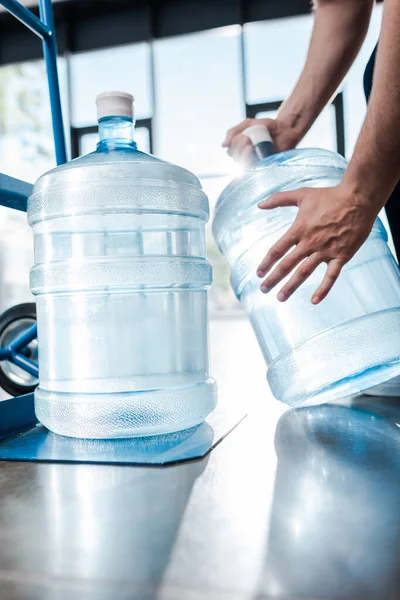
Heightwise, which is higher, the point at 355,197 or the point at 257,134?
the point at 257,134

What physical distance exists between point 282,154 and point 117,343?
757 mm

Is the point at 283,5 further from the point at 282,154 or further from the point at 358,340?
the point at 358,340

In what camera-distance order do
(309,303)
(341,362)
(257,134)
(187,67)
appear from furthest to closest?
(187,67)
(257,134)
(309,303)
(341,362)

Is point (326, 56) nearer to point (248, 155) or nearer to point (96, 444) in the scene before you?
point (248, 155)

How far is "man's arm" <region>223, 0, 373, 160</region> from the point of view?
1513 mm

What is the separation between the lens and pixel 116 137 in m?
1.20

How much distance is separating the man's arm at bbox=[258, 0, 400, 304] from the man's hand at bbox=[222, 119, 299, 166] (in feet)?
1.57

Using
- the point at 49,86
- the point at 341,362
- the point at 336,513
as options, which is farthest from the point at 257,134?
the point at 336,513

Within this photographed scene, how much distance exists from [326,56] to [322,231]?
833mm

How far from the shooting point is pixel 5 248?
27.2 ft

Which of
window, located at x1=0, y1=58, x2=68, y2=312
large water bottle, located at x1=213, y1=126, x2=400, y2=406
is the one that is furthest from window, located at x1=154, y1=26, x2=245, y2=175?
large water bottle, located at x1=213, y1=126, x2=400, y2=406

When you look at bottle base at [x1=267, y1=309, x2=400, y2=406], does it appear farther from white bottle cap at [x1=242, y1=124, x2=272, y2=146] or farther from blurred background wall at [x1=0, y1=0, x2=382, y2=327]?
blurred background wall at [x1=0, y1=0, x2=382, y2=327]

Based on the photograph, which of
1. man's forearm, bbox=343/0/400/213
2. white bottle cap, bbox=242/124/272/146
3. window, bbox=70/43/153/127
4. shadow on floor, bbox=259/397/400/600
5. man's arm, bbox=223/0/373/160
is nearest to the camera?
shadow on floor, bbox=259/397/400/600

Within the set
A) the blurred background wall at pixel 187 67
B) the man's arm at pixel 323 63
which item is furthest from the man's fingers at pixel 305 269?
the blurred background wall at pixel 187 67
